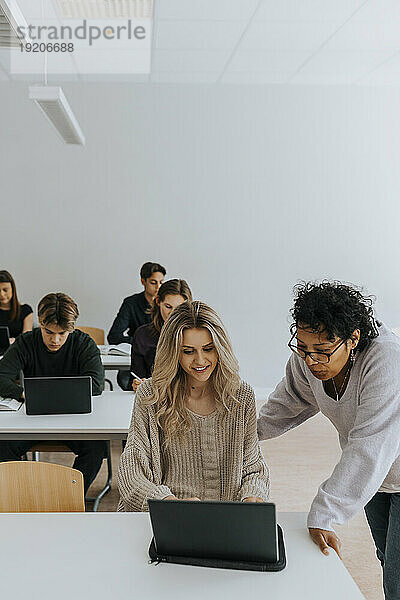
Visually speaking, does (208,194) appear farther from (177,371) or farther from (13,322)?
(177,371)

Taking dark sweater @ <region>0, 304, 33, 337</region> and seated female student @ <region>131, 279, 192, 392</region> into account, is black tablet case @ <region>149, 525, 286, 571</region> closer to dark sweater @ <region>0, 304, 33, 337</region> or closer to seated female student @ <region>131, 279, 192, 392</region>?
seated female student @ <region>131, 279, 192, 392</region>

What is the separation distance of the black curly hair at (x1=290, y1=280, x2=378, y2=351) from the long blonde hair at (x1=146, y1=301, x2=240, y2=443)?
424 mm

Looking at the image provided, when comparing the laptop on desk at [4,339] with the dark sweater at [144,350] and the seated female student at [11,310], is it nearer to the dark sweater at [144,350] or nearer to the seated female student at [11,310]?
the seated female student at [11,310]

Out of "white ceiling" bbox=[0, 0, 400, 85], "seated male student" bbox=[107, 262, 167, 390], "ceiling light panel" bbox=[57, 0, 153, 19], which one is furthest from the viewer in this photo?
"seated male student" bbox=[107, 262, 167, 390]

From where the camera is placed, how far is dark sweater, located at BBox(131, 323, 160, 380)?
3.79 metres

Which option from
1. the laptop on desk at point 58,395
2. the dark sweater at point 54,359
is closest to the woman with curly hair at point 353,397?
the laptop on desk at point 58,395

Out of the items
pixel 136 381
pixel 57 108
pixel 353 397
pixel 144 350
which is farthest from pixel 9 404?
pixel 353 397

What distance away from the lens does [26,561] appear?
5.48ft

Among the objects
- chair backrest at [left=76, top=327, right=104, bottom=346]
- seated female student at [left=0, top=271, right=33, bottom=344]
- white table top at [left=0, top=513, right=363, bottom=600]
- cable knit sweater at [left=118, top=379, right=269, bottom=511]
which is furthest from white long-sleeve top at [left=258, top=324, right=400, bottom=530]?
seated female student at [left=0, top=271, right=33, bottom=344]

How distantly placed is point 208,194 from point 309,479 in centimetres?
311

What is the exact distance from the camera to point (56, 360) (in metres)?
3.49

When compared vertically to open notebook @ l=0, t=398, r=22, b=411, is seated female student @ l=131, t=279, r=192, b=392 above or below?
above

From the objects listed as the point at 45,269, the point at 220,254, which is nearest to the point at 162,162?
the point at 220,254

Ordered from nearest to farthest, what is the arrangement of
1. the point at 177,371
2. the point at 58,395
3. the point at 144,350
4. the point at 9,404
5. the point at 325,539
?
the point at 325,539, the point at 177,371, the point at 58,395, the point at 9,404, the point at 144,350
